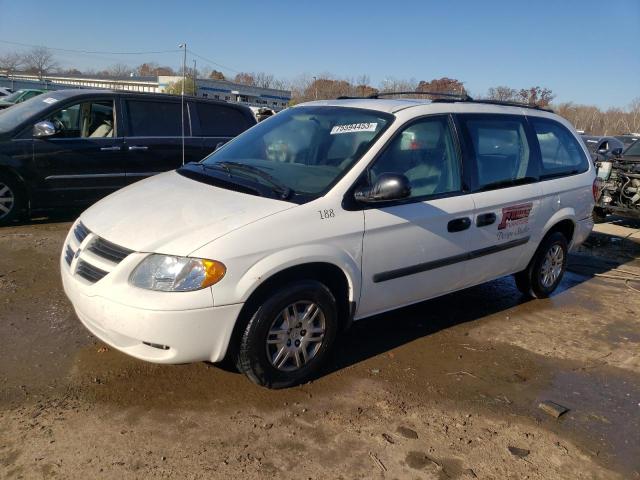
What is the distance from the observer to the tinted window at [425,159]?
377cm

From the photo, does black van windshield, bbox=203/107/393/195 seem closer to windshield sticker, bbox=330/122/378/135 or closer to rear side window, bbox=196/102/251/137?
windshield sticker, bbox=330/122/378/135

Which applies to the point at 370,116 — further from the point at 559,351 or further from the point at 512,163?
the point at 559,351

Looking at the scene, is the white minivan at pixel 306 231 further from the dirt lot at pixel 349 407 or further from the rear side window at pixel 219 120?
the rear side window at pixel 219 120

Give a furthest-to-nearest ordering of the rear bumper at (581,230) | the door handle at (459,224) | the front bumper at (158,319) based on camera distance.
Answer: the rear bumper at (581,230) < the door handle at (459,224) < the front bumper at (158,319)

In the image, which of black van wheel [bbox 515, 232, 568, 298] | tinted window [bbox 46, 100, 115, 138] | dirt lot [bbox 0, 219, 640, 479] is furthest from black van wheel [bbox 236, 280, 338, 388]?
tinted window [bbox 46, 100, 115, 138]

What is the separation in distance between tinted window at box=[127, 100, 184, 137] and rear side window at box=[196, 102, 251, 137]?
0.29 metres

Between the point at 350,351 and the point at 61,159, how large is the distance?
15.8 ft

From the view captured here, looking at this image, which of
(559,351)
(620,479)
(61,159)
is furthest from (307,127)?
(61,159)

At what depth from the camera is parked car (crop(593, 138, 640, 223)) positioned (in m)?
9.16

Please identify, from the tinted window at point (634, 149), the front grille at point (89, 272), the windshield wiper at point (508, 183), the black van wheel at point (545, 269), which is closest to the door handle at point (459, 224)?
the windshield wiper at point (508, 183)

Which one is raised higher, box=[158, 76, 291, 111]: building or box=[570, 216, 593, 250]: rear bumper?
box=[158, 76, 291, 111]: building

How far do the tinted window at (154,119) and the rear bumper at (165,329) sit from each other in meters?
4.86

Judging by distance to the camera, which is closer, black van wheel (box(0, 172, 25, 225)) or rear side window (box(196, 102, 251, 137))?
black van wheel (box(0, 172, 25, 225))

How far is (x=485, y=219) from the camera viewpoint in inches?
170
